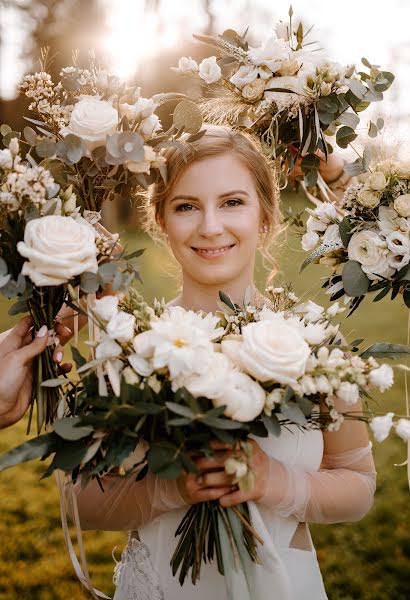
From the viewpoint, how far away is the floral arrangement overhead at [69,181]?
1601 millimetres

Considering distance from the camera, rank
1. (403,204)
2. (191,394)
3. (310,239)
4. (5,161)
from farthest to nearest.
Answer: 1. (310,239)
2. (403,204)
3. (5,161)
4. (191,394)

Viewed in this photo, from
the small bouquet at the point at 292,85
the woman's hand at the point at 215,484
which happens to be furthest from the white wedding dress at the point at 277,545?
the small bouquet at the point at 292,85

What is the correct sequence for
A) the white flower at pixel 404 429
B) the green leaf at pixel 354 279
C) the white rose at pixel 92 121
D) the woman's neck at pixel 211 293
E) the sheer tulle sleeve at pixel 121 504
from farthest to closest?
the woman's neck at pixel 211 293, the green leaf at pixel 354 279, the sheer tulle sleeve at pixel 121 504, the white rose at pixel 92 121, the white flower at pixel 404 429

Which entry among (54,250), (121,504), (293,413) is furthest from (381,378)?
(121,504)

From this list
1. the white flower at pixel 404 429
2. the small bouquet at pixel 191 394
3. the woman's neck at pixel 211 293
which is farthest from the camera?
the woman's neck at pixel 211 293

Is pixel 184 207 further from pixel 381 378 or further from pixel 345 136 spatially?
pixel 381 378

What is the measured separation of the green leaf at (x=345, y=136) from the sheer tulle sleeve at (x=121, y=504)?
4.23 feet

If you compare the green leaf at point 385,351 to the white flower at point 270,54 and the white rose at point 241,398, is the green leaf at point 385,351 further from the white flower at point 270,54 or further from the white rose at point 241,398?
the white flower at point 270,54

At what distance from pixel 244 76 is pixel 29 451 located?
1.41 m

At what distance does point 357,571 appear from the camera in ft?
13.2

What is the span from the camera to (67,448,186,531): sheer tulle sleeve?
6.62 ft

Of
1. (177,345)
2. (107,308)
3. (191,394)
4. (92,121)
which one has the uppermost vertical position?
(92,121)

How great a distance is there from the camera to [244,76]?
2.20 metres

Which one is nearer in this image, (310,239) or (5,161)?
(5,161)
